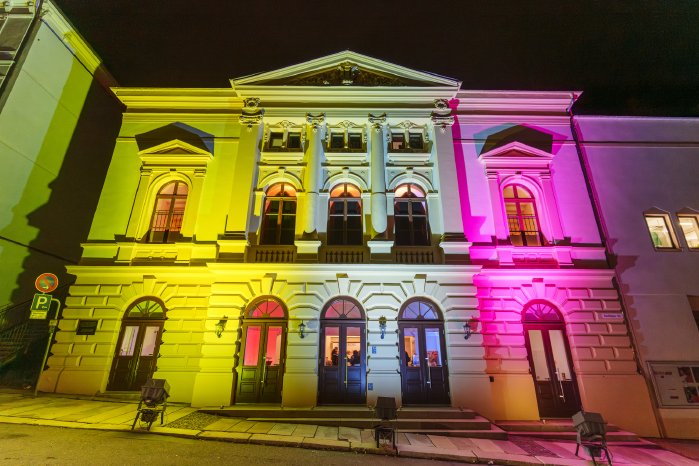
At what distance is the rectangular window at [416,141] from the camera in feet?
50.1

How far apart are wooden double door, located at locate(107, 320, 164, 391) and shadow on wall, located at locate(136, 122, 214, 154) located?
7.70 m

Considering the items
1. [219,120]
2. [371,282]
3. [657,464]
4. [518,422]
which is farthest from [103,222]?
[657,464]

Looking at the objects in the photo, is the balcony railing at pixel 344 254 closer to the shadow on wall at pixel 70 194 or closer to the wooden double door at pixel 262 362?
the wooden double door at pixel 262 362

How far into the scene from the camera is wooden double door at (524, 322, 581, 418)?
1174 cm

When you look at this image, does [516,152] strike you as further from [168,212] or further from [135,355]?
[135,355]

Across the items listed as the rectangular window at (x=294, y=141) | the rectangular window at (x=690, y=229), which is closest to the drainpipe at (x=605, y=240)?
the rectangular window at (x=690, y=229)

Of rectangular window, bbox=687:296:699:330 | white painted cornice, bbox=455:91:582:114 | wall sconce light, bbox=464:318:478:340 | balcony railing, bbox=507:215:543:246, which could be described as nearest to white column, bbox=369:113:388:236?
white painted cornice, bbox=455:91:582:114

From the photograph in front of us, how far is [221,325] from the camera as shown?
12.0 m

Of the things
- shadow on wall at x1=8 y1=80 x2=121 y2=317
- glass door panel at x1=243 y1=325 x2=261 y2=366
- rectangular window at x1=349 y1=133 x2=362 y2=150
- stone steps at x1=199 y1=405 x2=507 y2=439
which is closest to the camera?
stone steps at x1=199 y1=405 x2=507 y2=439

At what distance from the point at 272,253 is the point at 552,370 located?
1109 cm

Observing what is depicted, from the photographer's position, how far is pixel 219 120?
15773 millimetres

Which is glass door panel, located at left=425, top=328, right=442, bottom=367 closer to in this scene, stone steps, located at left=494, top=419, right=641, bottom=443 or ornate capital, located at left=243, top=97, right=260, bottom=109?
stone steps, located at left=494, top=419, right=641, bottom=443

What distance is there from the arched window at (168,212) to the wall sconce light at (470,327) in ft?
38.7

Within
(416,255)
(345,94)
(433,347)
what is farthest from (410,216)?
(345,94)
